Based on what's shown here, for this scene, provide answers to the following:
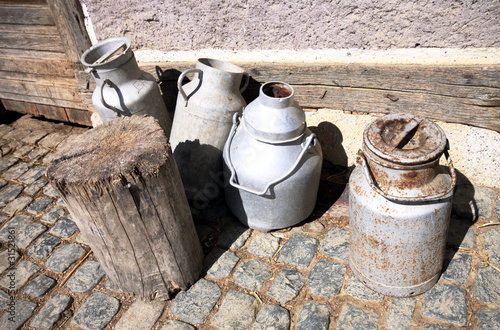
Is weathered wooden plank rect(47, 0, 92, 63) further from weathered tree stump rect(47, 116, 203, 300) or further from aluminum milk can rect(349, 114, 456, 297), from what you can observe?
aluminum milk can rect(349, 114, 456, 297)

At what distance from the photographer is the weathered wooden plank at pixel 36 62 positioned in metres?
3.98

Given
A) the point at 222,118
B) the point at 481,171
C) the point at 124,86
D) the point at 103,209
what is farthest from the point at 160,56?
the point at 481,171

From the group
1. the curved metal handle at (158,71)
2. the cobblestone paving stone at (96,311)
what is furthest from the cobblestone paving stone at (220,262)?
the curved metal handle at (158,71)

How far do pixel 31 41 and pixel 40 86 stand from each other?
0.53 m

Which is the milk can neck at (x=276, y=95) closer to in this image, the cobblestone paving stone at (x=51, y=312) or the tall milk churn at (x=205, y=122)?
the tall milk churn at (x=205, y=122)

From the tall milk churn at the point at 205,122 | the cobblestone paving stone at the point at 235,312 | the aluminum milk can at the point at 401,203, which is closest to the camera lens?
the aluminum milk can at the point at 401,203

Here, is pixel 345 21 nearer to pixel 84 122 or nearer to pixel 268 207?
pixel 268 207

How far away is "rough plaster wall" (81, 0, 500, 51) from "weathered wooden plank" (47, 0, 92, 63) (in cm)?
18

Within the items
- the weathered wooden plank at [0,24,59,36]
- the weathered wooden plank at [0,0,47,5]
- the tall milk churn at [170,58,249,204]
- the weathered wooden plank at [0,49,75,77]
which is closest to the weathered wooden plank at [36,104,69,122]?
the weathered wooden plank at [0,49,75,77]

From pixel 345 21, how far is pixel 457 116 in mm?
1017

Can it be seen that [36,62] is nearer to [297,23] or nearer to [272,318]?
[297,23]

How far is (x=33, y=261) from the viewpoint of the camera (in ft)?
9.08

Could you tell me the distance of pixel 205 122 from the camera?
2.87 m

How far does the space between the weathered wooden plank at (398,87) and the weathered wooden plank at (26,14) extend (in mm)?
2118
